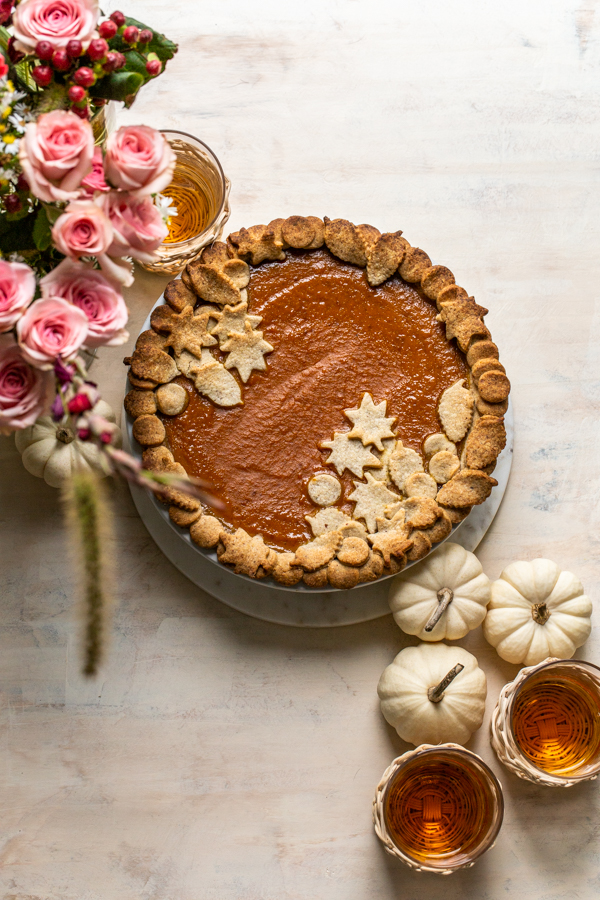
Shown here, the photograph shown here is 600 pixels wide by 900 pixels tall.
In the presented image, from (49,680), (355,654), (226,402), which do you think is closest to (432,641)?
(355,654)

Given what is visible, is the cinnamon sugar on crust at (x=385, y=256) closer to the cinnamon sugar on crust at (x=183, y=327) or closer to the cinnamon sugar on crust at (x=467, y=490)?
the cinnamon sugar on crust at (x=183, y=327)

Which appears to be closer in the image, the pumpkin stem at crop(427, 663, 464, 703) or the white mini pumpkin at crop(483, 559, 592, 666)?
the pumpkin stem at crop(427, 663, 464, 703)

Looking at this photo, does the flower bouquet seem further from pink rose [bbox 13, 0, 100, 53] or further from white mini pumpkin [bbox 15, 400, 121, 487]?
white mini pumpkin [bbox 15, 400, 121, 487]

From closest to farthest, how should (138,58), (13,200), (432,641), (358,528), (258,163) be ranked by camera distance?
(13,200), (138,58), (358,528), (432,641), (258,163)

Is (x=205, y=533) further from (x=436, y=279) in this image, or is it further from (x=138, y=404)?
(x=436, y=279)

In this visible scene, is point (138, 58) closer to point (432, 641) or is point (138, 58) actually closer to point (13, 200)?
point (13, 200)

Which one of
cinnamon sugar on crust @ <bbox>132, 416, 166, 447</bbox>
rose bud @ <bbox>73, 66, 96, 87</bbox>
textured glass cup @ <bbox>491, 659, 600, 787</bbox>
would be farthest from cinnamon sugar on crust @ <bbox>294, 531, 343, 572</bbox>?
rose bud @ <bbox>73, 66, 96, 87</bbox>
